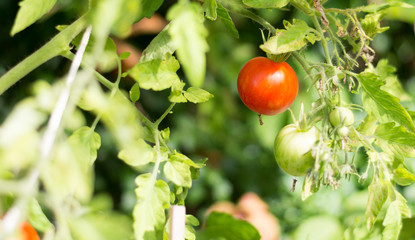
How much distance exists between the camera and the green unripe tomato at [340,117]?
1.66ft

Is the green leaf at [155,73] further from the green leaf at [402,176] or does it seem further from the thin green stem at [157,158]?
the green leaf at [402,176]

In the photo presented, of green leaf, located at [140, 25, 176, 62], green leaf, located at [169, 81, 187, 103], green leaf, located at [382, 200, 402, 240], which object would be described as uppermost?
green leaf, located at [140, 25, 176, 62]

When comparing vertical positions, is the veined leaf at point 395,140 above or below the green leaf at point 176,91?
below

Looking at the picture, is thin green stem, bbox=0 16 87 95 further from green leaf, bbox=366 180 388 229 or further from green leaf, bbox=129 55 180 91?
green leaf, bbox=366 180 388 229

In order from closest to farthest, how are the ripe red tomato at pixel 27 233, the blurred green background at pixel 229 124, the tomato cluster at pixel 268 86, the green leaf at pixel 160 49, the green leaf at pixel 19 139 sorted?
the green leaf at pixel 19 139 < the ripe red tomato at pixel 27 233 < the green leaf at pixel 160 49 < the tomato cluster at pixel 268 86 < the blurred green background at pixel 229 124

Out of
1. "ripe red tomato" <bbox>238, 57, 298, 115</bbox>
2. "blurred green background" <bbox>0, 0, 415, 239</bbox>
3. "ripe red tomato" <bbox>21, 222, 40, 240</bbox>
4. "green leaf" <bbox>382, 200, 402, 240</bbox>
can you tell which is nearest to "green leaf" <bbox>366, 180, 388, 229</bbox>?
"green leaf" <bbox>382, 200, 402, 240</bbox>

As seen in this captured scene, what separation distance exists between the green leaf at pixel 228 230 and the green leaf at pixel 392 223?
18 centimetres

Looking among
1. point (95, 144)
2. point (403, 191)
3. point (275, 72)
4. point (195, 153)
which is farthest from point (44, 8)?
point (195, 153)

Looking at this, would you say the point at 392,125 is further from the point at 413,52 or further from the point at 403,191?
the point at 413,52

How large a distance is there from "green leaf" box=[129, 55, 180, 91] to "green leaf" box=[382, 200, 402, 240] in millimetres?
307

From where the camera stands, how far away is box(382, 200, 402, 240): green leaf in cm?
55

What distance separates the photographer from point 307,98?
1154 millimetres

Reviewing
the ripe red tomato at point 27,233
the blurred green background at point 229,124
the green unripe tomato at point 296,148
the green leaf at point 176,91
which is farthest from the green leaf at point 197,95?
the blurred green background at point 229,124

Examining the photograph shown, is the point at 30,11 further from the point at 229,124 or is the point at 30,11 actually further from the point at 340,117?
the point at 229,124
